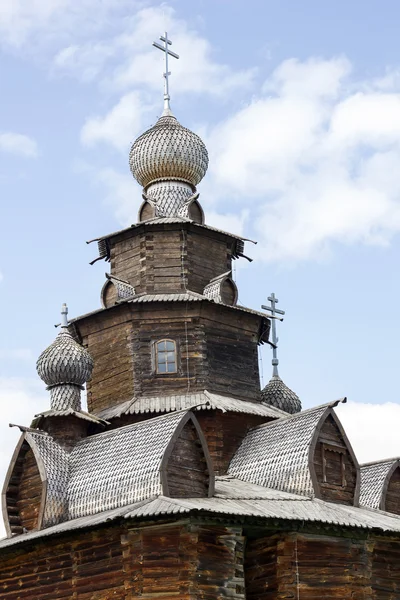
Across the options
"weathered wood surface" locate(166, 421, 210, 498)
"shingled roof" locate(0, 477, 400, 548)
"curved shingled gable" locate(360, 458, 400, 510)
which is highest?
"curved shingled gable" locate(360, 458, 400, 510)

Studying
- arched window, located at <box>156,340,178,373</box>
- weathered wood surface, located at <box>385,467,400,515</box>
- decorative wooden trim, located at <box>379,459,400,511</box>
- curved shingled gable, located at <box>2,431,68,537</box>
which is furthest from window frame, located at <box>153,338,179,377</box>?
weathered wood surface, located at <box>385,467,400,515</box>

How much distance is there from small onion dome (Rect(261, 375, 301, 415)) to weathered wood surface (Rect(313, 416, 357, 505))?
4.55 meters

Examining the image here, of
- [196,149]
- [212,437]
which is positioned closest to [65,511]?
[212,437]

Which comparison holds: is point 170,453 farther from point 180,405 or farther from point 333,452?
point 333,452

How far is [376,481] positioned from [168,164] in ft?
30.7

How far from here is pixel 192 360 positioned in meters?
23.6

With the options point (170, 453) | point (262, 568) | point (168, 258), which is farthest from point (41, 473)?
point (168, 258)

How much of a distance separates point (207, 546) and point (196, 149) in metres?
11.9

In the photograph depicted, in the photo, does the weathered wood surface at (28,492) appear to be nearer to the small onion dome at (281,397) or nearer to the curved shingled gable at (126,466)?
the curved shingled gable at (126,466)

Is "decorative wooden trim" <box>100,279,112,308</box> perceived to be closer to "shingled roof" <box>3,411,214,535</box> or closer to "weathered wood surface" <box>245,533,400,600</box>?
Result: "shingled roof" <box>3,411,214,535</box>

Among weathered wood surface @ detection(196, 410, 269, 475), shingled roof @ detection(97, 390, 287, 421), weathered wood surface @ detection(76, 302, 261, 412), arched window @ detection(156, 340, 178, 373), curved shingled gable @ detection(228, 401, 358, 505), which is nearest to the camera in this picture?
curved shingled gable @ detection(228, 401, 358, 505)

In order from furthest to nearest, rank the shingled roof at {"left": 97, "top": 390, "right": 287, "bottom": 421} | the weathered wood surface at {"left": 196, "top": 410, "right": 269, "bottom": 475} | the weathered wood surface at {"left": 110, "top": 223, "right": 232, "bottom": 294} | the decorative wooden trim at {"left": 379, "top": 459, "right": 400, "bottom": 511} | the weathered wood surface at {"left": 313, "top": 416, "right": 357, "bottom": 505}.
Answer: the weathered wood surface at {"left": 110, "top": 223, "right": 232, "bottom": 294} < the decorative wooden trim at {"left": 379, "top": 459, "right": 400, "bottom": 511} < the shingled roof at {"left": 97, "top": 390, "right": 287, "bottom": 421} < the weathered wood surface at {"left": 196, "top": 410, "right": 269, "bottom": 475} < the weathered wood surface at {"left": 313, "top": 416, "right": 357, "bottom": 505}

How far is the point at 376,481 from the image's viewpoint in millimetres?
23859

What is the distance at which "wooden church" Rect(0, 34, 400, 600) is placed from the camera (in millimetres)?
18641
